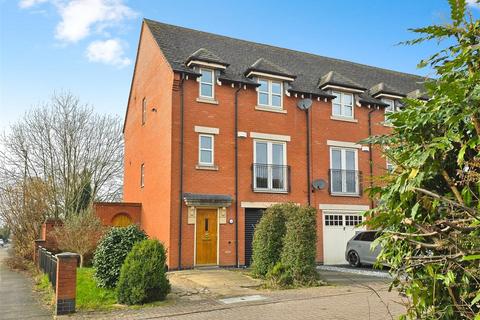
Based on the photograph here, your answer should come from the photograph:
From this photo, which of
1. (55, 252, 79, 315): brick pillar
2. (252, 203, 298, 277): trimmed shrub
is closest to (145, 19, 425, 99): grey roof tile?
(252, 203, 298, 277): trimmed shrub

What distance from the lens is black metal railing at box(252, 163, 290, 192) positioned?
63.5 ft

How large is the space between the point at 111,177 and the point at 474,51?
33391 millimetres

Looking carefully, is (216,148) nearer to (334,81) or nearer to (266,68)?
(266,68)

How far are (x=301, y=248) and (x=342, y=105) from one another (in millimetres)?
10760

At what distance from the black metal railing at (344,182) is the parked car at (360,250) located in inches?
101

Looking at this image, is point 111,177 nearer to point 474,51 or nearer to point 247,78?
point 247,78

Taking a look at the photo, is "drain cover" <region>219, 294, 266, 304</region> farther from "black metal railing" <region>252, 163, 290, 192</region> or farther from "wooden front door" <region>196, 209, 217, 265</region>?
"black metal railing" <region>252, 163, 290, 192</region>

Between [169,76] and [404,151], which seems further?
[169,76]

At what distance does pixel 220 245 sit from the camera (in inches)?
712

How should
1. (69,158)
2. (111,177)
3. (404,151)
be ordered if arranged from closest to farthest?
(404,151) → (69,158) → (111,177)

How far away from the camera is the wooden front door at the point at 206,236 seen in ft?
58.2

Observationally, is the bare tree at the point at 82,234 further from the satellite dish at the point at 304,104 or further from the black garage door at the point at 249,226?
the satellite dish at the point at 304,104

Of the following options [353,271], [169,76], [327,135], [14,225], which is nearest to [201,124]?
[169,76]

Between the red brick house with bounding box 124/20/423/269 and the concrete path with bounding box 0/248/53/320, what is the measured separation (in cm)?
524
